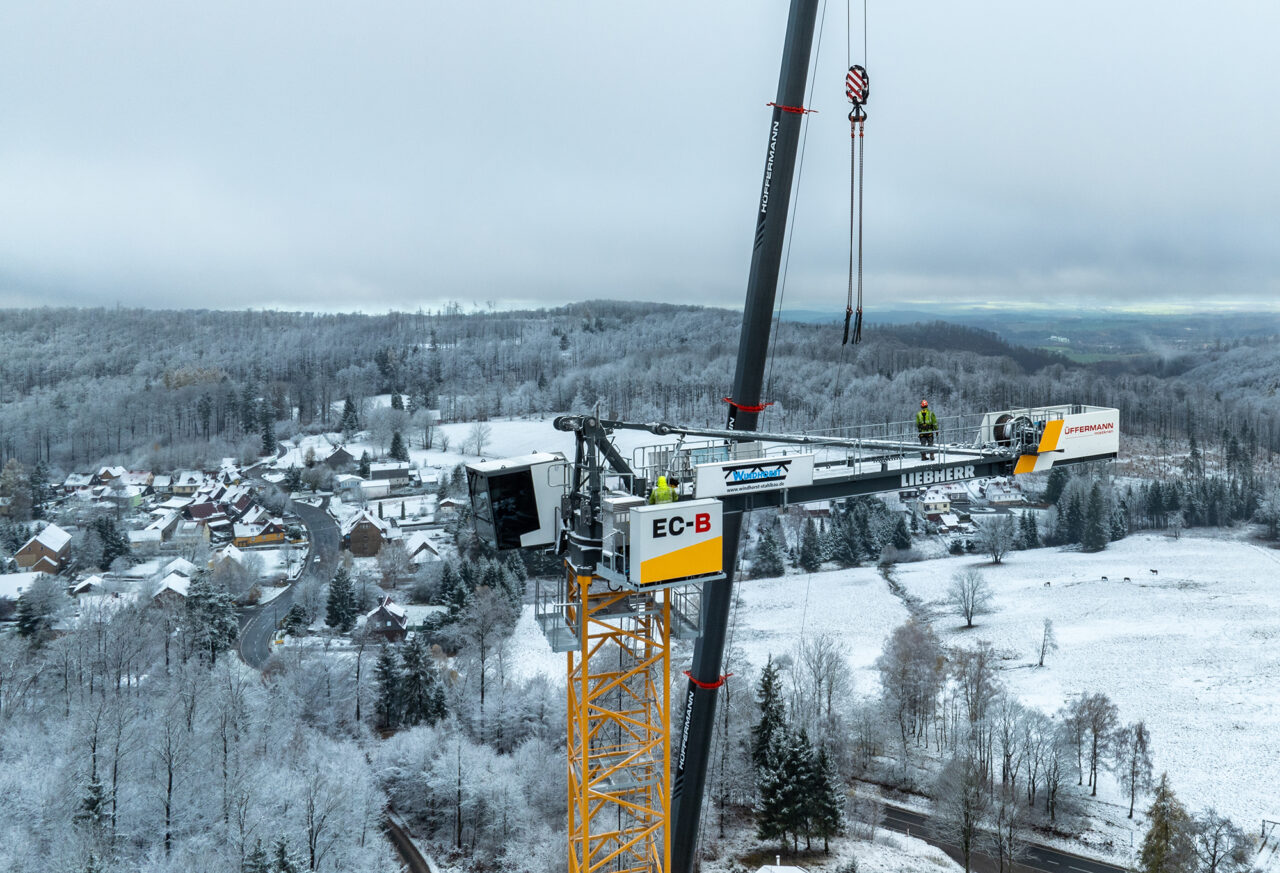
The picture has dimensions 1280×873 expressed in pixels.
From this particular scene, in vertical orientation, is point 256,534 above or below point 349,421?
below

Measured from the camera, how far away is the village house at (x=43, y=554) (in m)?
65.3

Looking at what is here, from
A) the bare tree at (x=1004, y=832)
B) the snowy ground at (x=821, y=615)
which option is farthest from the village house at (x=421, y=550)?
the bare tree at (x=1004, y=832)

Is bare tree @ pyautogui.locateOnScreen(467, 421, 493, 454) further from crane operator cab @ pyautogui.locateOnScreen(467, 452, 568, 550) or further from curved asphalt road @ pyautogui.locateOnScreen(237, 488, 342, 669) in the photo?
Result: crane operator cab @ pyautogui.locateOnScreen(467, 452, 568, 550)

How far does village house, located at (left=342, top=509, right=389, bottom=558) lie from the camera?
232 feet

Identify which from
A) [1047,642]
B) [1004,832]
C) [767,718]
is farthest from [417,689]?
[1047,642]

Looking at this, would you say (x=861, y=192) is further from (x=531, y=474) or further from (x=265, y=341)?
(x=265, y=341)

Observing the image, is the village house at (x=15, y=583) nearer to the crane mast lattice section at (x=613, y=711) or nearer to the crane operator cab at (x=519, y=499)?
the crane mast lattice section at (x=613, y=711)

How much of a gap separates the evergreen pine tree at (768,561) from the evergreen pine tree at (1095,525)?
27707 mm

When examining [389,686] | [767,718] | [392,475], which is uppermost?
[392,475]

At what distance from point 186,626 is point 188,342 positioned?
4975 inches

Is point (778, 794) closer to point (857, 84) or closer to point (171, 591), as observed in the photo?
point (857, 84)

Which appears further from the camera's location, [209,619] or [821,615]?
[821,615]

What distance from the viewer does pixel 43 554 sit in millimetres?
65812

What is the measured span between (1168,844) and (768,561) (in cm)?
4622
